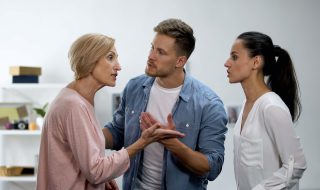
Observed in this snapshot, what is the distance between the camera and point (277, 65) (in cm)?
220

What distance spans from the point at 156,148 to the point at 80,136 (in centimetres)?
57

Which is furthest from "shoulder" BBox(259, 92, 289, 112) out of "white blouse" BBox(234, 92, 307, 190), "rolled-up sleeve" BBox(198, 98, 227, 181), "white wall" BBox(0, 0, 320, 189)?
"white wall" BBox(0, 0, 320, 189)

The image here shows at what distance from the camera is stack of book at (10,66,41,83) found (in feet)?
13.8

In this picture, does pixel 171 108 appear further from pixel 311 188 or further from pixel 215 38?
pixel 311 188

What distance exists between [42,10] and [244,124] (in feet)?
9.24

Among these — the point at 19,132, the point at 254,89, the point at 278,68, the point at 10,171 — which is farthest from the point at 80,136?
the point at 10,171

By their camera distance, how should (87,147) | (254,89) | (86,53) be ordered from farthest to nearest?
1. (254,89)
2. (86,53)
3. (87,147)

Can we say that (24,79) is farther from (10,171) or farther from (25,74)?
(10,171)

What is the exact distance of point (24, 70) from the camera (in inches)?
166

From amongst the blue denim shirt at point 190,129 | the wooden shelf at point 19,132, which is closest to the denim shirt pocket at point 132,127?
the blue denim shirt at point 190,129

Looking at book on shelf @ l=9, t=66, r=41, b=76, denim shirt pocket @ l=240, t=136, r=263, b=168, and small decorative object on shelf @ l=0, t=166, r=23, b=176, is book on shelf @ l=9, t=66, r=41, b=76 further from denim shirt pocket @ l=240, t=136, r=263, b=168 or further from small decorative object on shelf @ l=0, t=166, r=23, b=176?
denim shirt pocket @ l=240, t=136, r=263, b=168

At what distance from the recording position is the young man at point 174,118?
86.2 inches

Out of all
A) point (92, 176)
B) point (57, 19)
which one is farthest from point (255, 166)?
point (57, 19)

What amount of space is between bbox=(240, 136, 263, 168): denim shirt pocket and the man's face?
1.49 feet
